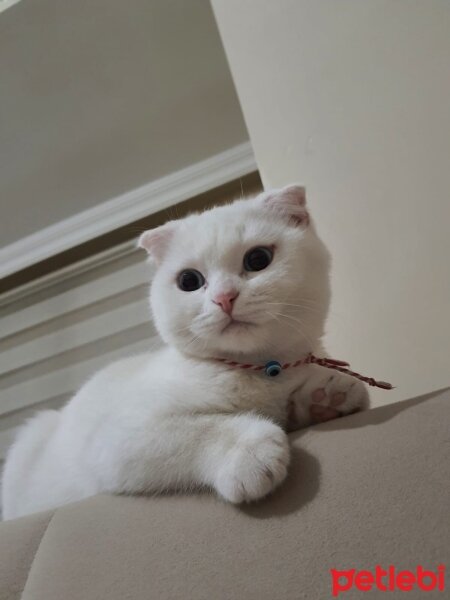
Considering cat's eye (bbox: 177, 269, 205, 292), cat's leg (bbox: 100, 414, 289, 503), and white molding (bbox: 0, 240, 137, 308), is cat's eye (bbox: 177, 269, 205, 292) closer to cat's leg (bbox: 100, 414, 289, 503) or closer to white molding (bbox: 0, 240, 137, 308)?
cat's leg (bbox: 100, 414, 289, 503)

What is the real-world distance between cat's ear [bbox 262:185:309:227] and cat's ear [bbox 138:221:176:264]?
20 cm

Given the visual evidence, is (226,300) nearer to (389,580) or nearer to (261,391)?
(261,391)

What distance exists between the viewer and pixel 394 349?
1.07m

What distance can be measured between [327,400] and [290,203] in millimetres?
366

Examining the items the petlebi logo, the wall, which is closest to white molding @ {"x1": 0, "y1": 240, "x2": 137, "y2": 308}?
the wall

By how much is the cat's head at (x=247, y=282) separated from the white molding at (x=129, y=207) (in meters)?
1.02

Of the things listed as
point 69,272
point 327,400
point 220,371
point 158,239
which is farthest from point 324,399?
point 69,272

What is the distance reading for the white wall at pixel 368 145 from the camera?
103 cm

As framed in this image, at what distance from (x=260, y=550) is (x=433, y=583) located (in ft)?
0.52

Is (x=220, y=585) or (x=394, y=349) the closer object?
(x=220, y=585)

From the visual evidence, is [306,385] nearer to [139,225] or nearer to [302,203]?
[302,203]

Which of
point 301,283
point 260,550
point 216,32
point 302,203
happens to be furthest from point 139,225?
point 260,550

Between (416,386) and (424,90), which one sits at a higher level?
(424,90)

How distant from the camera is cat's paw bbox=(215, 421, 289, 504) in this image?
52 centimetres
